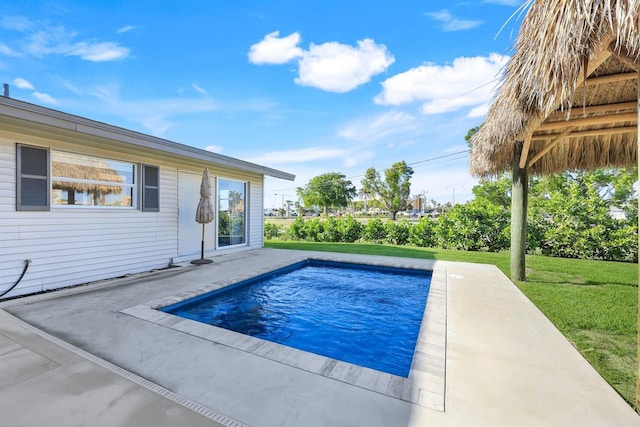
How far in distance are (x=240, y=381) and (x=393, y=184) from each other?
31717 mm

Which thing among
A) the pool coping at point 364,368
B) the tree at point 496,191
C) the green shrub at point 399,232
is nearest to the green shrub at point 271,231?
the green shrub at point 399,232

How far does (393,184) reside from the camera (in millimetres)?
32281

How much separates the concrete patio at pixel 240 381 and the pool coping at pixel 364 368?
5 cm

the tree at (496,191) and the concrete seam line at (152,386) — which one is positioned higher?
the tree at (496,191)

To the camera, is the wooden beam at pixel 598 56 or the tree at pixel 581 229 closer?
the wooden beam at pixel 598 56

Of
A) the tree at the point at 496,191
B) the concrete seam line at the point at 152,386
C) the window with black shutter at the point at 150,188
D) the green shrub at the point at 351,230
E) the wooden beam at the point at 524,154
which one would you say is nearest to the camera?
the concrete seam line at the point at 152,386

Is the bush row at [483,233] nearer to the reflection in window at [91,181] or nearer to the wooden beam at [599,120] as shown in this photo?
the wooden beam at [599,120]

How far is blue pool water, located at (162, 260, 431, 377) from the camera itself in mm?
3322

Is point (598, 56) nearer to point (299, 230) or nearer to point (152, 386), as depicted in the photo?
point (152, 386)

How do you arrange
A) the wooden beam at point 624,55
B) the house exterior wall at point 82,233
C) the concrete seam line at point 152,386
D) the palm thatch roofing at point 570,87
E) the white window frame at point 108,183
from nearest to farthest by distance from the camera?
the concrete seam line at point 152,386 < the palm thatch roofing at point 570,87 < the wooden beam at point 624,55 < the house exterior wall at point 82,233 < the white window frame at point 108,183

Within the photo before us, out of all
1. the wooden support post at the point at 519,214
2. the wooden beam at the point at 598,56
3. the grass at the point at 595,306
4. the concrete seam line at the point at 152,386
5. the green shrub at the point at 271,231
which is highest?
the wooden beam at the point at 598,56

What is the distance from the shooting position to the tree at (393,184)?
31.4 metres

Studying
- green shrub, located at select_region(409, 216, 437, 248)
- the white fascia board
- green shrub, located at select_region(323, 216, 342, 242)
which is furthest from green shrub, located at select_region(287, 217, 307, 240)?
the white fascia board

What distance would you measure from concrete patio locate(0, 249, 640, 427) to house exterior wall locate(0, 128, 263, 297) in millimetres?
1034
